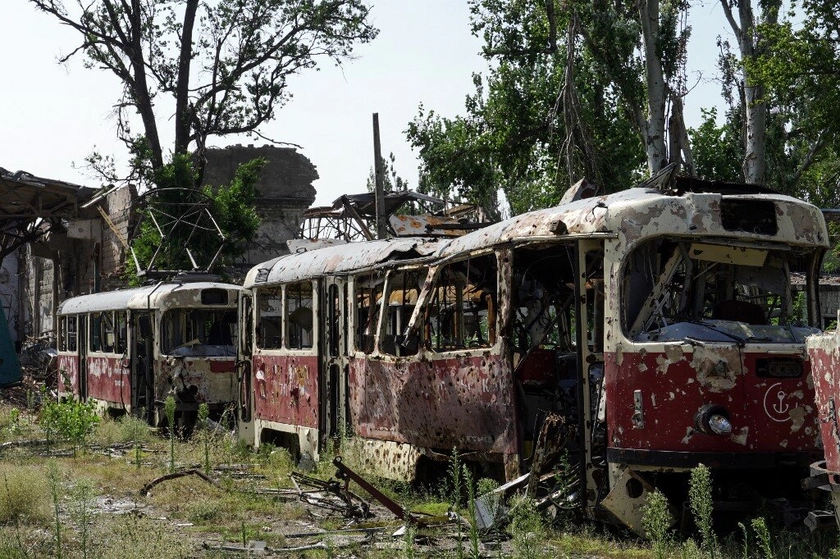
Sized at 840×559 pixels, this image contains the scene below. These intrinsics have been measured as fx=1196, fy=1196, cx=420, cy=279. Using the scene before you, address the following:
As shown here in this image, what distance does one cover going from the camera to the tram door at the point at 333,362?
12.6 m

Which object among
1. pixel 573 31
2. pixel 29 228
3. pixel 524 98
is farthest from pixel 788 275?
pixel 29 228

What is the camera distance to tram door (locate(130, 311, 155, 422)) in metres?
19.0

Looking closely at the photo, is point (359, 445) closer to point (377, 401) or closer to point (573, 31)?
point (377, 401)

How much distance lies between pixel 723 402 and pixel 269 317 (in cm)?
840

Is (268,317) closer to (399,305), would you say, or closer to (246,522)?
(399,305)

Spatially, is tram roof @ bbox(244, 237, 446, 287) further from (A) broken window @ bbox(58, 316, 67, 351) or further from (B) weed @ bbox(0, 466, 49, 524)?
(A) broken window @ bbox(58, 316, 67, 351)

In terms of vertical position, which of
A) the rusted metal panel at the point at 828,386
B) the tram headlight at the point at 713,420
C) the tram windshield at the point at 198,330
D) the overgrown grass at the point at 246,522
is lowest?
the overgrown grass at the point at 246,522

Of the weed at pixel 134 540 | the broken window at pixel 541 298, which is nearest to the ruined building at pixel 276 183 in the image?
the broken window at pixel 541 298

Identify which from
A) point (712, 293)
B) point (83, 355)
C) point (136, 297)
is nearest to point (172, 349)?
point (136, 297)

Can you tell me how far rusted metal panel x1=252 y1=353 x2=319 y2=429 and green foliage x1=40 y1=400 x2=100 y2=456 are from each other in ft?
8.18

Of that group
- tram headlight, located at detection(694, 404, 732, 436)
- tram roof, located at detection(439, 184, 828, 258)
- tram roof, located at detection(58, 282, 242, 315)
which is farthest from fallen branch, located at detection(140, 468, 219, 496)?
tram roof, located at detection(58, 282, 242, 315)

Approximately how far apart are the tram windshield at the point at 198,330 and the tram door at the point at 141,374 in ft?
2.45

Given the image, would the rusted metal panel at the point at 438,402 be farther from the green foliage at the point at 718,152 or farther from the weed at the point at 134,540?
the green foliage at the point at 718,152

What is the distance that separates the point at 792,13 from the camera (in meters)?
19.3
